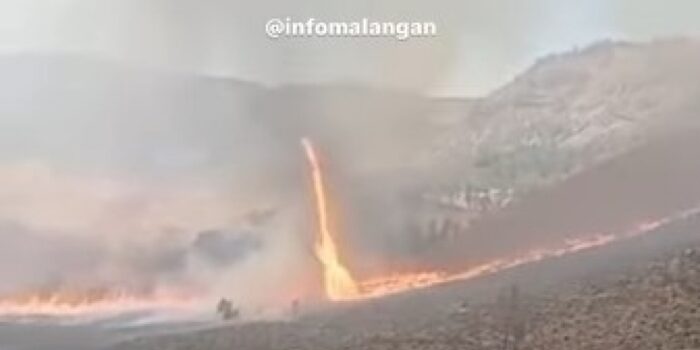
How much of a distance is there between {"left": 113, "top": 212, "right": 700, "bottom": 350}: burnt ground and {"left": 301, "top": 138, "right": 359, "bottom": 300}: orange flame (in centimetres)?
3

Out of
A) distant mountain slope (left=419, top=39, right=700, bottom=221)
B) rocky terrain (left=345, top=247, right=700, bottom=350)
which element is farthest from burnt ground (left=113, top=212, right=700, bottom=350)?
distant mountain slope (left=419, top=39, right=700, bottom=221)

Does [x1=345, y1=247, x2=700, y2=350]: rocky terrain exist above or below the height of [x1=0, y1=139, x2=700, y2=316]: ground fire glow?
below

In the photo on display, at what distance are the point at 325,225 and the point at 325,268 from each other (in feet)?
0.18

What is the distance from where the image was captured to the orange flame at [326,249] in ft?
5.67

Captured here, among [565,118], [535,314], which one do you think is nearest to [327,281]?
[535,314]

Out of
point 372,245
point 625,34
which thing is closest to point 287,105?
point 372,245

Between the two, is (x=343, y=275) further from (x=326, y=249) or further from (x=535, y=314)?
(x=535, y=314)

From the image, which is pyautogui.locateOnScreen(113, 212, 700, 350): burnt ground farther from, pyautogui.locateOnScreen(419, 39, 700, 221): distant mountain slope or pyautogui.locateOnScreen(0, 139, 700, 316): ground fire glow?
pyautogui.locateOnScreen(419, 39, 700, 221): distant mountain slope

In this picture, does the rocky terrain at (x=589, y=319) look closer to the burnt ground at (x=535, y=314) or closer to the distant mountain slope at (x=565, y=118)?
the burnt ground at (x=535, y=314)

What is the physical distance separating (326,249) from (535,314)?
0.28 meters

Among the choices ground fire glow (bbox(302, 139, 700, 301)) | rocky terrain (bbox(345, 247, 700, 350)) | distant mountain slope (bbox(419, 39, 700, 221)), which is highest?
distant mountain slope (bbox(419, 39, 700, 221))

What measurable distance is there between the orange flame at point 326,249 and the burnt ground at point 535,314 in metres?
0.03

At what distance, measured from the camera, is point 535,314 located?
174 cm

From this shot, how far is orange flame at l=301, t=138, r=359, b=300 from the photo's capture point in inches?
68.1
